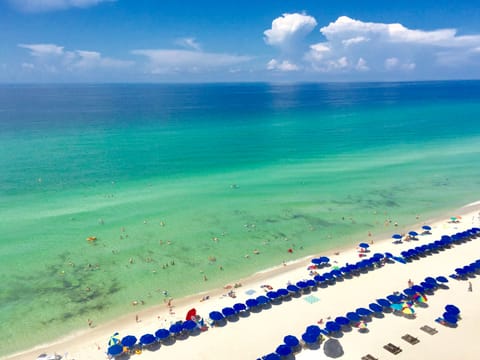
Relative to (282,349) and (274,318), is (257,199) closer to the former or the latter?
(274,318)

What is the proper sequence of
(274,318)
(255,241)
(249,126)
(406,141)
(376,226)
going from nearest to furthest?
(274,318) → (255,241) → (376,226) → (406,141) → (249,126)

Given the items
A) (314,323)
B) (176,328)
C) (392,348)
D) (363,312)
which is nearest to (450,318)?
(392,348)

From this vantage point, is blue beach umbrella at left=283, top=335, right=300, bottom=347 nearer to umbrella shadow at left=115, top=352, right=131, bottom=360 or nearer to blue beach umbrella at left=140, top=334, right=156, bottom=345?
blue beach umbrella at left=140, top=334, right=156, bottom=345

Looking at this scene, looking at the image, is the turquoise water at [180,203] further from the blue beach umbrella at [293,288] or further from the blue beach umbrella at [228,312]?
the blue beach umbrella at [293,288]

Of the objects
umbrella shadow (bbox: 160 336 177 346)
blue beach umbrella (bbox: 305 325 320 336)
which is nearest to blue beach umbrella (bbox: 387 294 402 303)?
blue beach umbrella (bbox: 305 325 320 336)

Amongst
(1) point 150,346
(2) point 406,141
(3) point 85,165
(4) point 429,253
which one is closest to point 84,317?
(1) point 150,346

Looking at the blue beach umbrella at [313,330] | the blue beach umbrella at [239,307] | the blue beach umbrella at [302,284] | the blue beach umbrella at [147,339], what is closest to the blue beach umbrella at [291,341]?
the blue beach umbrella at [313,330]
